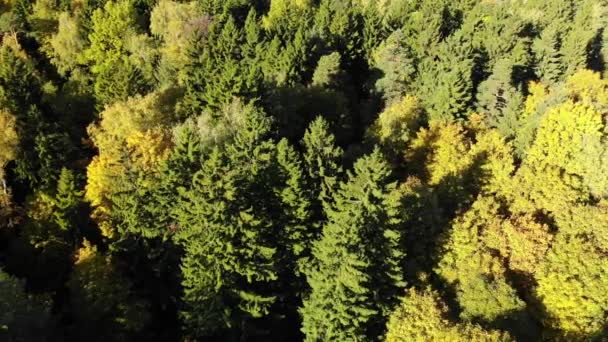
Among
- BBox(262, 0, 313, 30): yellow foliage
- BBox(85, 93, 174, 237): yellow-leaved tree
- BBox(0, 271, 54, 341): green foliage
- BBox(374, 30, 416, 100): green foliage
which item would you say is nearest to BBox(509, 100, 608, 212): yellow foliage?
BBox(374, 30, 416, 100): green foliage

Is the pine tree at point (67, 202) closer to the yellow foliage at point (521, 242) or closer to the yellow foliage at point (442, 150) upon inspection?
the yellow foliage at point (442, 150)

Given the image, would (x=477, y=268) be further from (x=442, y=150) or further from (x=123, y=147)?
(x=123, y=147)

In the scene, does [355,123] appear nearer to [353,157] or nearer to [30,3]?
[353,157]

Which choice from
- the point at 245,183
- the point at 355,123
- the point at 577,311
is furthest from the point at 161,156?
the point at 577,311

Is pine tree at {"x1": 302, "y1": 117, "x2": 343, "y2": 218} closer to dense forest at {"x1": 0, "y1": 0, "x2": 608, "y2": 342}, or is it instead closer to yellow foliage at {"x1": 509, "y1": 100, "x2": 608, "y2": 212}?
dense forest at {"x1": 0, "y1": 0, "x2": 608, "y2": 342}

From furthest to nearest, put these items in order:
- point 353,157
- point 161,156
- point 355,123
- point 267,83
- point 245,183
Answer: point 355,123
point 267,83
point 353,157
point 161,156
point 245,183

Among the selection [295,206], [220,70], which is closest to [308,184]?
[295,206]
